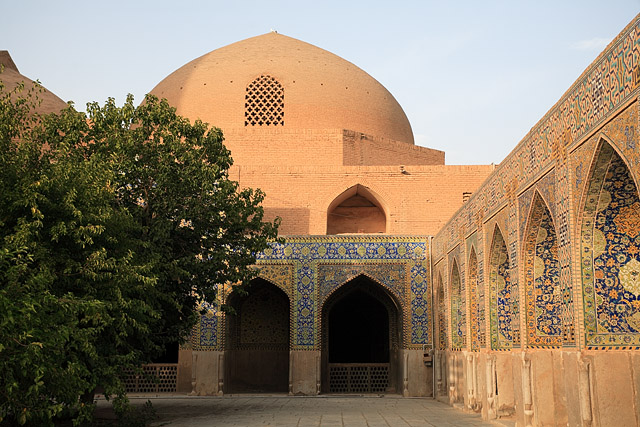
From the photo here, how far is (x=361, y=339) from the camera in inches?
792

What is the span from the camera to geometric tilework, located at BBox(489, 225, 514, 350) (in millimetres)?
9688

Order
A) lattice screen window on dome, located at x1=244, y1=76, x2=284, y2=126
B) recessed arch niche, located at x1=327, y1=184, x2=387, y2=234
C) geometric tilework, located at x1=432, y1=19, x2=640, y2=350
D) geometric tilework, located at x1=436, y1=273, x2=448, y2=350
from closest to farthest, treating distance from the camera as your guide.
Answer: geometric tilework, located at x1=432, y1=19, x2=640, y2=350 → geometric tilework, located at x1=436, y1=273, x2=448, y2=350 → recessed arch niche, located at x1=327, y1=184, x2=387, y2=234 → lattice screen window on dome, located at x1=244, y1=76, x2=284, y2=126

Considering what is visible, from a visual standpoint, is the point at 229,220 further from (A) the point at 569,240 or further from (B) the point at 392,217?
(B) the point at 392,217

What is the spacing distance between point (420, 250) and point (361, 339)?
220 inches

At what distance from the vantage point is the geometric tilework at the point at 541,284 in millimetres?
8008

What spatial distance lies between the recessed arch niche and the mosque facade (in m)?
0.04

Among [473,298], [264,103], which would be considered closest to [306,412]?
[473,298]

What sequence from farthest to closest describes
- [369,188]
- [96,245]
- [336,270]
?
[369,188]
[336,270]
[96,245]

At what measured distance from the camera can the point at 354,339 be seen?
20.2 metres

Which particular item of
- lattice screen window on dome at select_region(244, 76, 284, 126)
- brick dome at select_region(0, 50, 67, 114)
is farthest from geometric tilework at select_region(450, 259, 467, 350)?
brick dome at select_region(0, 50, 67, 114)

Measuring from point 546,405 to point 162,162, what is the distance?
5694mm

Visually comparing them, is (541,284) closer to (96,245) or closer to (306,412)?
(306,412)

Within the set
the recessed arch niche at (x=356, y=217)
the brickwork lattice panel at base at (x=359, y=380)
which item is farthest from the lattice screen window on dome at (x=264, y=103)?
the brickwork lattice panel at base at (x=359, y=380)

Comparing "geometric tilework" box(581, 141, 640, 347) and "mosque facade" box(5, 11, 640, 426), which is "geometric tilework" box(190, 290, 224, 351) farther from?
"geometric tilework" box(581, 141, 640, 347)
